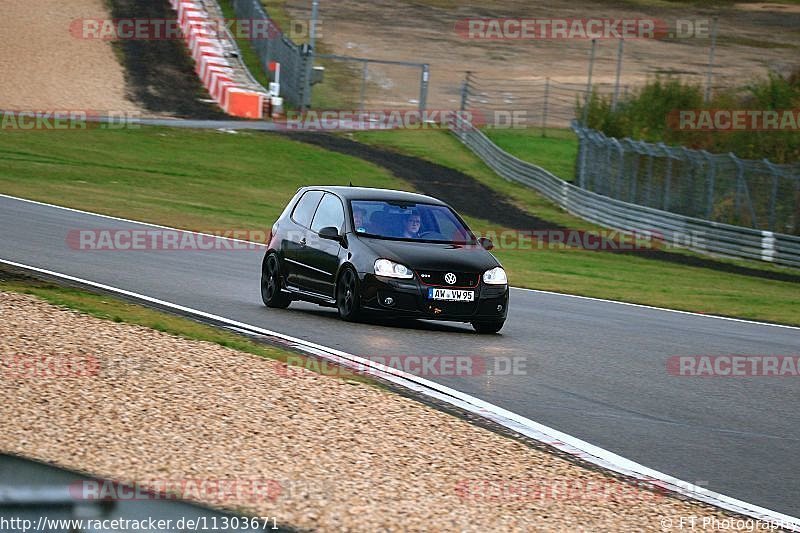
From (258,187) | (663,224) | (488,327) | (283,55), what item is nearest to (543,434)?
(488,327)

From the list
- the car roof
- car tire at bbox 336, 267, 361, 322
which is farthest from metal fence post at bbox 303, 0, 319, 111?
car tire at bbox 336, 267, 361, 322

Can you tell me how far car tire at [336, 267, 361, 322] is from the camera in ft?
45.8

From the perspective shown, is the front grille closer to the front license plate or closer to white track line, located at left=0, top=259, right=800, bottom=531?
the front license plate

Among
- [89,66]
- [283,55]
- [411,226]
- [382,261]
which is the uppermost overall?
[283,55]

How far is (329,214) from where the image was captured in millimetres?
15172

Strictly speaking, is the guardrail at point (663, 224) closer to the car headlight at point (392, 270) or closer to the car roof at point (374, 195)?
the car roof at point (374, 195)

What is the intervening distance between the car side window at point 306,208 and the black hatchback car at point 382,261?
17mm

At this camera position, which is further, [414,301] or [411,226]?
[411,226]

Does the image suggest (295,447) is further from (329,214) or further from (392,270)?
(329,214)

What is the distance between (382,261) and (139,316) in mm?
2657

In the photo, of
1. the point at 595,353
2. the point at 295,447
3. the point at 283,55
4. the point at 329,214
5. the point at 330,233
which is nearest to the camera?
the point at 295,447

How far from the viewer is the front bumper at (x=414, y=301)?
45.0 ft

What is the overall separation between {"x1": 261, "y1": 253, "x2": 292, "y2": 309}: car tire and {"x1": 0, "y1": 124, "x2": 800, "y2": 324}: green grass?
7.23 metres

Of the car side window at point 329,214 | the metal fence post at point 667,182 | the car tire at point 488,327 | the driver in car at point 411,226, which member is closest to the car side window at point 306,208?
the car side window at point 329,214
